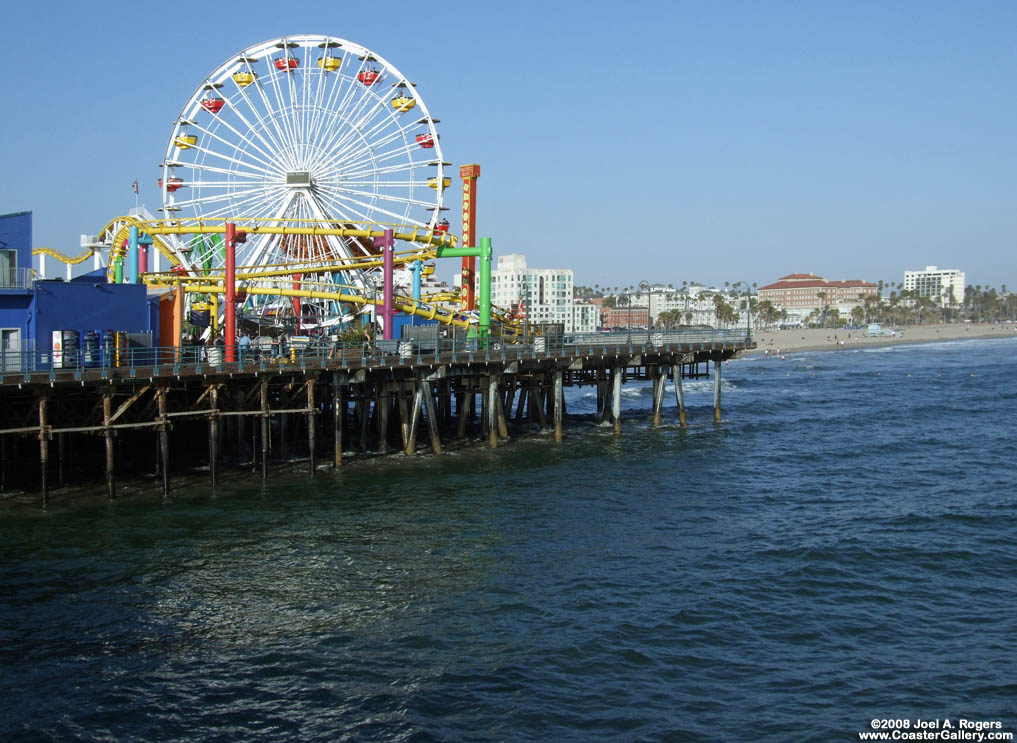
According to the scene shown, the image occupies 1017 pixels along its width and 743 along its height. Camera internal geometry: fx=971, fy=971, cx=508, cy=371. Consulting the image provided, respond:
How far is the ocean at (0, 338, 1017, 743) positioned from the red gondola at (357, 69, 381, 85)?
24.5 meters

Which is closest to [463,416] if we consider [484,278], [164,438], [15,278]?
[484,278]

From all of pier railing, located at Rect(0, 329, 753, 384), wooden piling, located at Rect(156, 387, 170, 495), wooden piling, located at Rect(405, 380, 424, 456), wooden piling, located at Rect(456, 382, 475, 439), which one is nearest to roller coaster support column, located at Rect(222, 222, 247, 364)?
pier railing, located at Rect(0, 329, 753, 384)

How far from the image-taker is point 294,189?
53.5 meters

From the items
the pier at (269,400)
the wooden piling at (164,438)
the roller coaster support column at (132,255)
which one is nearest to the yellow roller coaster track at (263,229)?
the roller coaster support column at (132,255)

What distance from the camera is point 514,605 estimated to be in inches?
875

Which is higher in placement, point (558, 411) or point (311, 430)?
point (311, 430)

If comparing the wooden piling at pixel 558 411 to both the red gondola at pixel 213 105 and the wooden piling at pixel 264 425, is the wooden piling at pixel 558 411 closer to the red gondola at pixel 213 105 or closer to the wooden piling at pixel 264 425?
the wooden piling at pixel 264 425

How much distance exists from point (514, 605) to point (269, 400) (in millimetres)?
21238

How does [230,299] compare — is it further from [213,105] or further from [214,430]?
[213,105]

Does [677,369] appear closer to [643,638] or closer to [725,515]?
[725,515]

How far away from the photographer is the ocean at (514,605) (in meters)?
17.0

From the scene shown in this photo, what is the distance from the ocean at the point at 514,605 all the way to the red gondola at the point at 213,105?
80.5ft

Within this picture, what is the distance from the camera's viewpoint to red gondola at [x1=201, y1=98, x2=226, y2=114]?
2063 inches

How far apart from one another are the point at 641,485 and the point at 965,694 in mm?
18468
